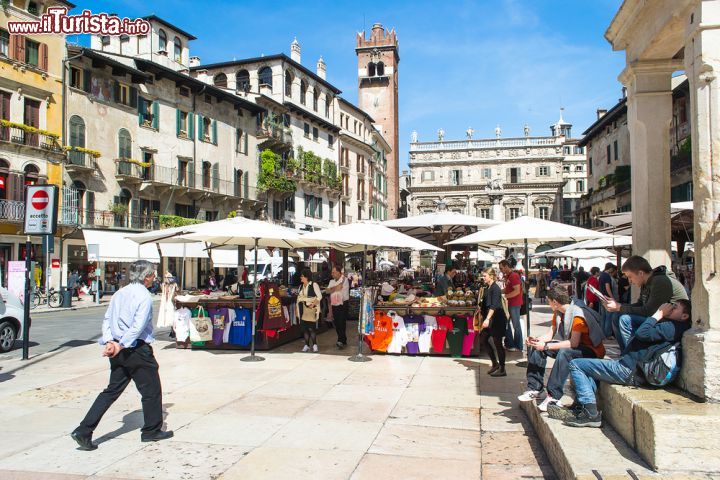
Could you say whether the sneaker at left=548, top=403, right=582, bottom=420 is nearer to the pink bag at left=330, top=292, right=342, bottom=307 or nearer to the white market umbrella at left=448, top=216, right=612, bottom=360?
the white market umbrella at left=448, top=216, right=612, bottom=360

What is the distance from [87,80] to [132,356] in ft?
95.1

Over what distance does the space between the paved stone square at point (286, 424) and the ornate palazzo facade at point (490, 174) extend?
71.1 meters

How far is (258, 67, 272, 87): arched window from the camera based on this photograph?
44.0 meters

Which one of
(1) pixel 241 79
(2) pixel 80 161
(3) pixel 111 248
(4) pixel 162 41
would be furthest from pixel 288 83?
(3) pixel 111 248

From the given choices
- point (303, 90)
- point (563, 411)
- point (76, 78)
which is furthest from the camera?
point (303, 90)

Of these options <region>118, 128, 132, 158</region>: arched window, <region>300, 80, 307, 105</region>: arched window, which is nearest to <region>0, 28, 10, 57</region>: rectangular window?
<region>118, 128, 132, 158</region>: arched window

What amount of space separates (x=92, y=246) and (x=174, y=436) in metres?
24.5

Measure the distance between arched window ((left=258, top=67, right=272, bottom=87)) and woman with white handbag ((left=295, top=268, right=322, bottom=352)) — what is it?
116 ft

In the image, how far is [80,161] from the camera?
96.0 ft

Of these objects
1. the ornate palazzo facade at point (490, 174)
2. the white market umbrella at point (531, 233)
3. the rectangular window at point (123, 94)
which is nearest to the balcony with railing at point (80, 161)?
the rectangular window at point (123, 94)

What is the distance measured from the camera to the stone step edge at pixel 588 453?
12.6ft

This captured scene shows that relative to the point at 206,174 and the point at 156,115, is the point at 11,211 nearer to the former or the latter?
the point at 156,115

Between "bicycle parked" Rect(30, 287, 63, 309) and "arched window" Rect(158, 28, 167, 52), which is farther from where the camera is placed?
"arched window" Rect(158, 28, 167, 52)

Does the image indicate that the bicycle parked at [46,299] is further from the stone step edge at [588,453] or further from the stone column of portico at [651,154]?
the stone step edge at [588,453]
